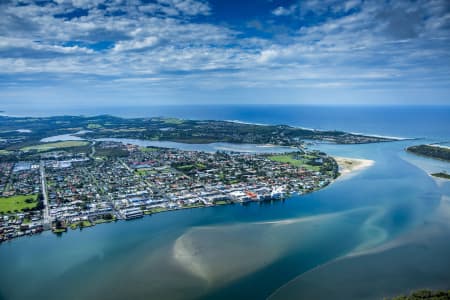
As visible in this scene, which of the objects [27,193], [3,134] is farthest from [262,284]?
[3,134]

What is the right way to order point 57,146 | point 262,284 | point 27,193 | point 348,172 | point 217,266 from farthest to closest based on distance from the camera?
1. point 57,146
2. point 348,172
3. point 27,193
4. point 217,266
5. point 262,284

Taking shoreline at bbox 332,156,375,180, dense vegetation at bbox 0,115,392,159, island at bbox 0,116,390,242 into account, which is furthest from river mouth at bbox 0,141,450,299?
dense vegetation at bbox 0,115,392,159

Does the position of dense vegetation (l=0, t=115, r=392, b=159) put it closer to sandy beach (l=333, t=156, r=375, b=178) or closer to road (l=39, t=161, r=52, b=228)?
sandy beach (l=333, t=156, r=375, b=178)

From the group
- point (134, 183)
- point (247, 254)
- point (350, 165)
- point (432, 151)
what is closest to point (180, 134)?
point (134, 183)

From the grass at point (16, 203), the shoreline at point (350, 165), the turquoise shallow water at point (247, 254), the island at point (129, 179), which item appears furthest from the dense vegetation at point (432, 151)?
the grass at point (16, 203)

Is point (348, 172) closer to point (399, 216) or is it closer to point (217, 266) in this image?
point (399, 216)

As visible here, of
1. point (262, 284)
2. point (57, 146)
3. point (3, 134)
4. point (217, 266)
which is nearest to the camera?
point (262, 284)
